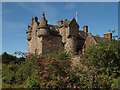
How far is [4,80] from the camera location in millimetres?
19188

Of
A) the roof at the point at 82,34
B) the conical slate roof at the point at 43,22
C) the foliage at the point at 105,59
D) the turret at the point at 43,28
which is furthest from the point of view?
the roof at the point at 82,34

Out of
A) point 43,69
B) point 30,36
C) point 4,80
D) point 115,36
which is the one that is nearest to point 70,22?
point 30,36

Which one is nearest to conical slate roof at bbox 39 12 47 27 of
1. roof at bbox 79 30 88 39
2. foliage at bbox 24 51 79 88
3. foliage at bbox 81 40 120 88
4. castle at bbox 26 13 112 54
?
castle at bbox 26 13 112 54

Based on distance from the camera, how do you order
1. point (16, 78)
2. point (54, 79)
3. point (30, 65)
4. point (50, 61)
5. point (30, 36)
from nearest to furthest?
point (54, 79), point (50, 61), point (30, 65), point (16, 78), point (30, 36)

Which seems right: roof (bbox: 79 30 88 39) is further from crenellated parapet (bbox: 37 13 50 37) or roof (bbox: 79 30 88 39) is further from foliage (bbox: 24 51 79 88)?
foliage (bbox: 24 51 79 88)

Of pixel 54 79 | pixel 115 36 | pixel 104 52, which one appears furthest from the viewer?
pixel 115 36

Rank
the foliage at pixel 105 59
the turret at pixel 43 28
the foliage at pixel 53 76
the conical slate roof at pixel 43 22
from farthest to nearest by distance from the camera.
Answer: the conical slate roof at pixel 43 22, the turret at pixel 43 28, the foliage at pixel 105 59, the foliage at pixel 53 76

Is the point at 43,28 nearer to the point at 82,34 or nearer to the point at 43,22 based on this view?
the point at 43,22

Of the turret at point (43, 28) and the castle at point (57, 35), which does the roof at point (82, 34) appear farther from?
the turret at point (43, 28)

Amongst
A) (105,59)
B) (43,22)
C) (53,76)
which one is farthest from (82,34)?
(53,76)

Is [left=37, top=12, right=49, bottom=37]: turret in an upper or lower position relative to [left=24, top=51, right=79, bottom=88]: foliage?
upper

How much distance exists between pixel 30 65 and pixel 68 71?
176 inches

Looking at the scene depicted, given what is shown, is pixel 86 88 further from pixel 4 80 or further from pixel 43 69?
pixel 4 80

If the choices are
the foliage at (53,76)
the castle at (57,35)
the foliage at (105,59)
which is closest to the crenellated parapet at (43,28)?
the castle at (57,35)
